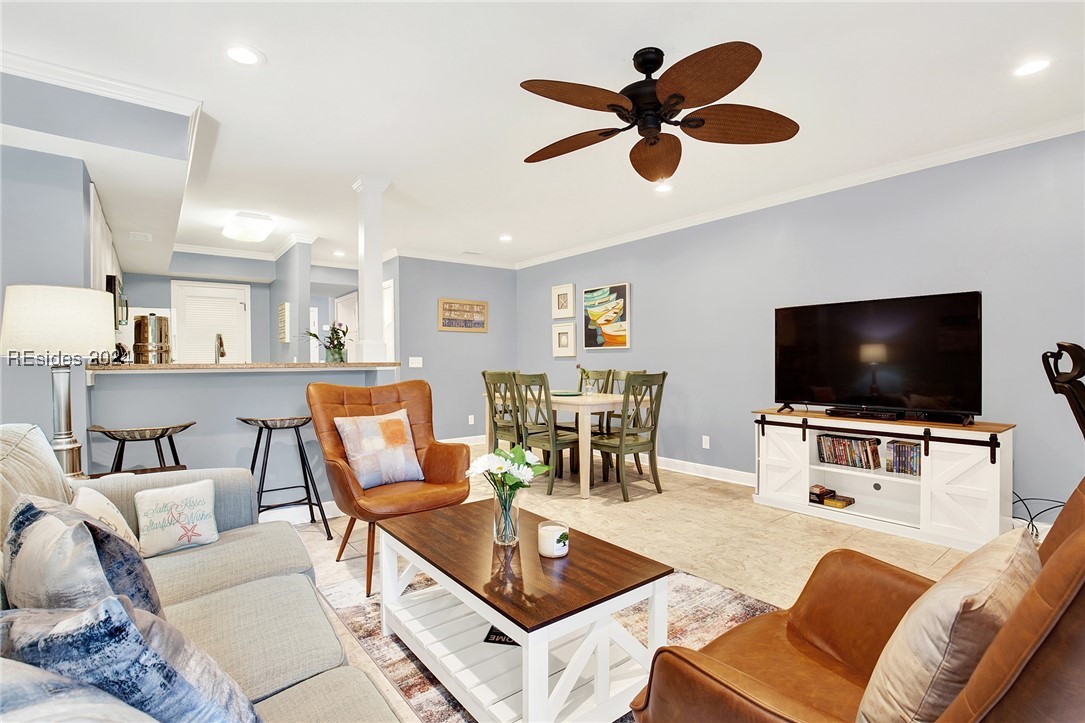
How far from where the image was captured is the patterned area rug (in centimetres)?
169

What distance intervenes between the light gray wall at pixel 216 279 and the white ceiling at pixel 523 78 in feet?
8.47

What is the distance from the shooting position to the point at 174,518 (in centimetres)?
189

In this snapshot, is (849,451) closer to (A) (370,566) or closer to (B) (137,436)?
(A) (370,566)

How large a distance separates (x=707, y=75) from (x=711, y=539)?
255 cm

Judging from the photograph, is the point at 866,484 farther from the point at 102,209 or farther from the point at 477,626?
the point at 102,209

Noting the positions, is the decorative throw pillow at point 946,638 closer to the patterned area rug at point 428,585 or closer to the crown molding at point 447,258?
the patterned area rug at point 428,585

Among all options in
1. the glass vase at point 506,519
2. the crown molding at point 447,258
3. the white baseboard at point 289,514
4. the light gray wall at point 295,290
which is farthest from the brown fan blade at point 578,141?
the crown molding at point 447,258

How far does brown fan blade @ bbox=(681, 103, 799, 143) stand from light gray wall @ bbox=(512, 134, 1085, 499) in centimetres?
210

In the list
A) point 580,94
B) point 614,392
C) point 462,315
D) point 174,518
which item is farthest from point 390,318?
point 580,94

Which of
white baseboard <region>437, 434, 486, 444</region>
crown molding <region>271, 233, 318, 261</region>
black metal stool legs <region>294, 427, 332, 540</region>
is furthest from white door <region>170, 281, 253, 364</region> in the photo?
black metal stool legs <region>294, 427, 332, 540</region>

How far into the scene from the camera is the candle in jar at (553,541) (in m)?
1.70

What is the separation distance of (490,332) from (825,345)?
13.9ft

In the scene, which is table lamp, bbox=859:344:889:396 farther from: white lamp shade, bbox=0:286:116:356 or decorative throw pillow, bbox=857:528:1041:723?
white lamp shade, bbox=0:286:116:356

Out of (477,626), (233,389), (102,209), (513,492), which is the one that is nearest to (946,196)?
(513,492)
